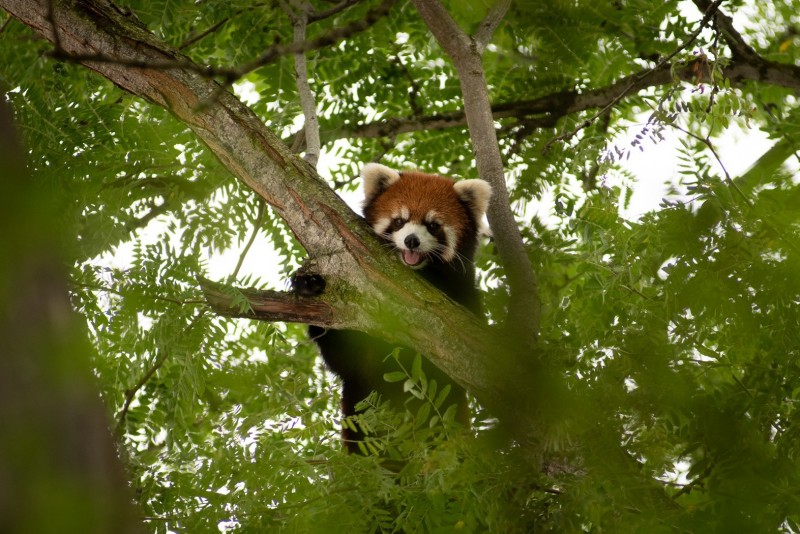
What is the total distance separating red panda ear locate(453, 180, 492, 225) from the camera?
169 inches

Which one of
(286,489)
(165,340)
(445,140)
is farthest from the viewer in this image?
(445,140)

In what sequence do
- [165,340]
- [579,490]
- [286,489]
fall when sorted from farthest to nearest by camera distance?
[165,340] → [286,489] → [579,490]

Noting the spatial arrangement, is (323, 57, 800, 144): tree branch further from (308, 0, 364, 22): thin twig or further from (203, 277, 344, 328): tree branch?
(203, 277, 344, 328): tree branch

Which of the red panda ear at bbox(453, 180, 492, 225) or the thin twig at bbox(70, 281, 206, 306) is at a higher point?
the red panda ear at bbox(453, 180, 492, 225)

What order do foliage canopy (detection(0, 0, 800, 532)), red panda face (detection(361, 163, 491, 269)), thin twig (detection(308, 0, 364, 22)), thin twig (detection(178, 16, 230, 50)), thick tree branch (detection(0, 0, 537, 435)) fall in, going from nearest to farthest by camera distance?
1. foliage canopy (detection(0, 0, 800, 532))
2. thick tree branch (detection(0, 0, 537, 435))
3. thin twig (detection(308, 0, 364, 22))
4. thin twig (detection(178, 16, 230, 50))
5. red panda face (detection(361, 163, 491, 269))

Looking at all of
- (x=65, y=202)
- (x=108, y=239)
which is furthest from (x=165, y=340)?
(x=65, y=202)

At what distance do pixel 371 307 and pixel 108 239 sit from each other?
4.06 feet

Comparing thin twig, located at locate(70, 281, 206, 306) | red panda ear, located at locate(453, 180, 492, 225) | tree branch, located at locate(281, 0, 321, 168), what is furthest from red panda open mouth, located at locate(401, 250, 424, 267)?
thin twig, located at locate(70, 281, 206, 306)

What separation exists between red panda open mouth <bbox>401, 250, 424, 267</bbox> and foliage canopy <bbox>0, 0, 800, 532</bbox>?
442mm

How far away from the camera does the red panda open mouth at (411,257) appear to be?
15.0ft

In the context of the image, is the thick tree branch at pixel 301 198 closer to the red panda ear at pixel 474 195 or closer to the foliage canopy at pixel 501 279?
the foliage canopy at pixel 501 279

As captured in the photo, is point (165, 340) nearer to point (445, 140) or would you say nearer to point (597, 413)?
point (597, 413)

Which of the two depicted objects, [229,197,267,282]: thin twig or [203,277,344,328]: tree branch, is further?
[229,197,267,282]: thin twig

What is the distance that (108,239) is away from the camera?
3.40m
